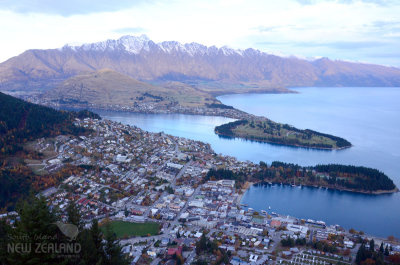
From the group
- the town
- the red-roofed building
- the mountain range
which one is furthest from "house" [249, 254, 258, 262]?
the mountain range

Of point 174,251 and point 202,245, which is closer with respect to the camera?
point 174,251

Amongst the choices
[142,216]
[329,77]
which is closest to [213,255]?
[142,216]

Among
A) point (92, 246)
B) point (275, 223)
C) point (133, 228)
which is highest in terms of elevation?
point (92, 246)

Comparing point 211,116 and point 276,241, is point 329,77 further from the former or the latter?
point 276,241

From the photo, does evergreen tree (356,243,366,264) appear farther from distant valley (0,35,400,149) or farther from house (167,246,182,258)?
distant valley (0,35,400,149)

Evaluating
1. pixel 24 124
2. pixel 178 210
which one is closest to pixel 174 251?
pixel 178 210

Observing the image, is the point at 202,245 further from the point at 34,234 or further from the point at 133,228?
the point at 34,234
